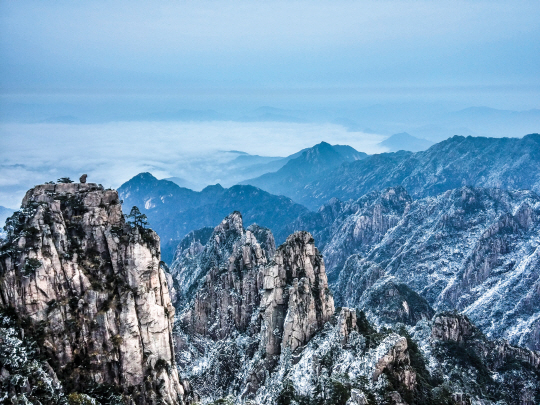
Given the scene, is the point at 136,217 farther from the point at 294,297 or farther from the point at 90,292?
the point at 294,297

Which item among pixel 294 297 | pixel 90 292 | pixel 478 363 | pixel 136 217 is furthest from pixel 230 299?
pixel 90 292

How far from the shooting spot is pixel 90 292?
7369cm

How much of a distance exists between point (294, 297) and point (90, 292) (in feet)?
178

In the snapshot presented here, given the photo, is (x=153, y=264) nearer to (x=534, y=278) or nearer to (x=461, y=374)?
(x=461, y=374)

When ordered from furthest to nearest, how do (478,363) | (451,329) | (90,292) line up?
(451,329) → (478,363) → (90,292)

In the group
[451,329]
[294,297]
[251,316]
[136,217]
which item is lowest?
[451,329]

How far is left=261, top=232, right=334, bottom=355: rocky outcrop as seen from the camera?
112500 mm

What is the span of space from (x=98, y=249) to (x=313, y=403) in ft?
161

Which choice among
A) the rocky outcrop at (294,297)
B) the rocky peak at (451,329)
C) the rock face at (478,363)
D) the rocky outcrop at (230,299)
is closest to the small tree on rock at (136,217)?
the rocky outcrop at (294,297)

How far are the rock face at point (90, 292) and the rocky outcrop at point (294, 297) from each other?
38.6m

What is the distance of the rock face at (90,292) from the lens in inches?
2742

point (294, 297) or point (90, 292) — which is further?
point (294, 297)

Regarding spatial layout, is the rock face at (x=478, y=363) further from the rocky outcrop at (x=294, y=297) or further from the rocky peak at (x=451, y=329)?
the rocky outcrop at (x=294, y=297)

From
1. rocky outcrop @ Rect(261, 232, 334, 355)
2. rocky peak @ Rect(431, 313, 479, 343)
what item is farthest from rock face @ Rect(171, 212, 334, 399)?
rocky peak @ Rect(431, 313, 479, 343)
